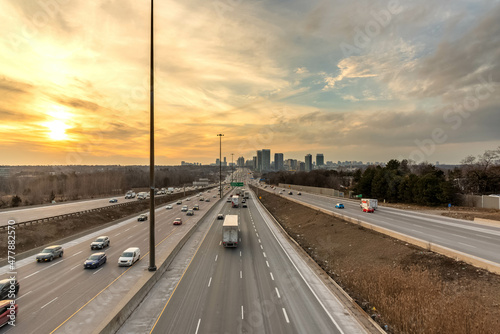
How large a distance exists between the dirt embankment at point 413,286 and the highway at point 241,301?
2682 mm

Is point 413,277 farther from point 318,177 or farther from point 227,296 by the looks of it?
point 318,177

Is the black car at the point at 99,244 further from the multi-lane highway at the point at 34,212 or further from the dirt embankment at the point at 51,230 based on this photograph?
the multi-lane highway at the point at 34,212

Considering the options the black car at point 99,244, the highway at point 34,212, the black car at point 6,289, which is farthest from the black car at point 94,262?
the highway at point 34,212

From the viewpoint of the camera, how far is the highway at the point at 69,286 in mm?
13281

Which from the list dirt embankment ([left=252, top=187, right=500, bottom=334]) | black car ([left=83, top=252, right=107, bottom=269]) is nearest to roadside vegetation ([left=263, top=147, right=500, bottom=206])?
dirt embankment ([left=252, top=187, right=500, bottom=334])

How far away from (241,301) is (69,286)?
1327 cm

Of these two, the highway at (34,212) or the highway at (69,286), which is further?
the highway at (34,212)

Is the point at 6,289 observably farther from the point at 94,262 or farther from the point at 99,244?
the point at 99,244

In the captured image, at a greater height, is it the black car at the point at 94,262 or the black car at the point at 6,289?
the black car at the point at 6,289

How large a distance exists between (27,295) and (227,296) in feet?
45.7

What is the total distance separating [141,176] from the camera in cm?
18262

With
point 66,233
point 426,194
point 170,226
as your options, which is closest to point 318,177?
point 426,194

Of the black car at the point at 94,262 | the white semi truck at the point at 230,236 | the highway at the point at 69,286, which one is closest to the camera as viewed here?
the highway at the point at 69,286

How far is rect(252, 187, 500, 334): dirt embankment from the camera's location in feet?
41.6
